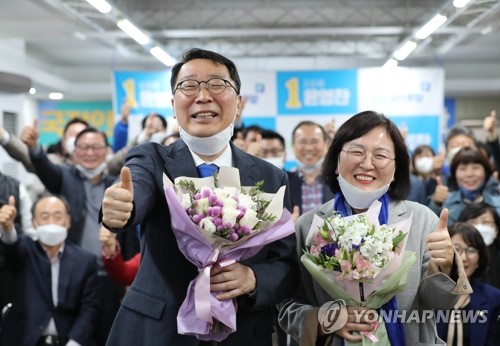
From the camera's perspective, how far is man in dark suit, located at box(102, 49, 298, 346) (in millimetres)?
1821

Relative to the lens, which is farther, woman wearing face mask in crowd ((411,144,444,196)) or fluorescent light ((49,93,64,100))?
fluorescent light ((49,93,64,100))

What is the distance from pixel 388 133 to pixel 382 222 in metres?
0.33

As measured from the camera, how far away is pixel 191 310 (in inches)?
70.6

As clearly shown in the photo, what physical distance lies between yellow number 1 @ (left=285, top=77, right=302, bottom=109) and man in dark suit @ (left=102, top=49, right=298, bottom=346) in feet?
21.8

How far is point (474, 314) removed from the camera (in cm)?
315

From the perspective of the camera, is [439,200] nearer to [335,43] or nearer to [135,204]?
[135,204]

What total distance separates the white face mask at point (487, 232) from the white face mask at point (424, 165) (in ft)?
6.27

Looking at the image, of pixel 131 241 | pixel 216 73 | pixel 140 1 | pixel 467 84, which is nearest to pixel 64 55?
pixel 140 1

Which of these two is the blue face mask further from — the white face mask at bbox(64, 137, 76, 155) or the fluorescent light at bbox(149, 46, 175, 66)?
the fluorescent light at bbox(149, 46, 175, 66)

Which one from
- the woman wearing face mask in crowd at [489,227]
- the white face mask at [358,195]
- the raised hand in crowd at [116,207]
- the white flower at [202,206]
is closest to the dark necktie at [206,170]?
the white flower at [202,206]

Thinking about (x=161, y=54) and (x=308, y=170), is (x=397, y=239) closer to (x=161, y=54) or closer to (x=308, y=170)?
(x=308, y=170)

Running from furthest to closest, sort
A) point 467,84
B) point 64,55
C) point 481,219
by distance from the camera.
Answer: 1. point 467,84
2. point 64,55
3. point 481,219

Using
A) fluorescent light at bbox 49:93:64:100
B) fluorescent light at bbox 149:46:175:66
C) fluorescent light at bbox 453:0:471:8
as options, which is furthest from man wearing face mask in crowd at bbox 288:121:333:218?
fluorescent light at bbox 49:93:64:100

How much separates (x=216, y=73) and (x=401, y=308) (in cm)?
104
